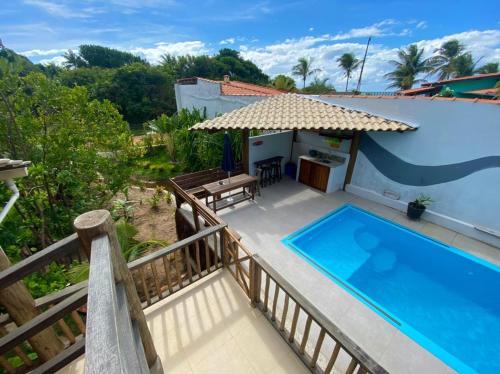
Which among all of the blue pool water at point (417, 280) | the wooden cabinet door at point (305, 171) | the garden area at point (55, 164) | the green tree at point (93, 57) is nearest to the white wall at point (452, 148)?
the blue pool water at point (417, 280)

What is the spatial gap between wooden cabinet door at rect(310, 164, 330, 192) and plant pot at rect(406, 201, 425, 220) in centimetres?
285

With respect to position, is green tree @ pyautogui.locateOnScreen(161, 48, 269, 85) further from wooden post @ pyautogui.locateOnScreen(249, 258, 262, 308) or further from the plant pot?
wooden post @ pyautogui.locateOnScreen(249, 258, 262, 308)

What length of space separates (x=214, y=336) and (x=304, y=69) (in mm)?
42849

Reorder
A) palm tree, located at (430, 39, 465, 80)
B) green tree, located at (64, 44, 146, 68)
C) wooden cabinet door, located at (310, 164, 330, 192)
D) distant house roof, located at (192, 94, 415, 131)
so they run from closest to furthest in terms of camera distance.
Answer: distant house roof, located at (192, 94, 415, 131) < wooden cabinet door, located at (310, 164, 330, 192) < palm tree, located at (430, 39, 465, 80) < green tree, located at (64, 44, 146, 68)

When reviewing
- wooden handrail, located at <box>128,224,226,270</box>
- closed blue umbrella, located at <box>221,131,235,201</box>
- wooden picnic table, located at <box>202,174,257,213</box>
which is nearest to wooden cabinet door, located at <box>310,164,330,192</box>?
wooden picnic table, located at <box>202,174,257,213</box>

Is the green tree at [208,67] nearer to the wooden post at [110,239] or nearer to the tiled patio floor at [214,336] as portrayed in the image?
Result: the tiled patio floor at [214,336]

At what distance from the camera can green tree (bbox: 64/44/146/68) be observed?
43700mm

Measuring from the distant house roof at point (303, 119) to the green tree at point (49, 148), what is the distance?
3.20 metres

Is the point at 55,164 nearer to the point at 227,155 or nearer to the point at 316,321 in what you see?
the point at 227,155

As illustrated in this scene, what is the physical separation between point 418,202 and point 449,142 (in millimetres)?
2016

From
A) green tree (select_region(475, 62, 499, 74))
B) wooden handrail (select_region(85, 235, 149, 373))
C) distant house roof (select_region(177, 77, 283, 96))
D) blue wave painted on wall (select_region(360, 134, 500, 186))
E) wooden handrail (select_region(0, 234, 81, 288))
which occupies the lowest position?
blue wave painted on wall (select_region(360, 134, 500, 186))

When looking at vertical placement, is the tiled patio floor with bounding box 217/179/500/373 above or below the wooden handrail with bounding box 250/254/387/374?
below

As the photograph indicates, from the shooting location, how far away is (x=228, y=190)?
23.4 ft

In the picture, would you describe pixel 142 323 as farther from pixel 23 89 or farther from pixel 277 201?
pixel 277 201
